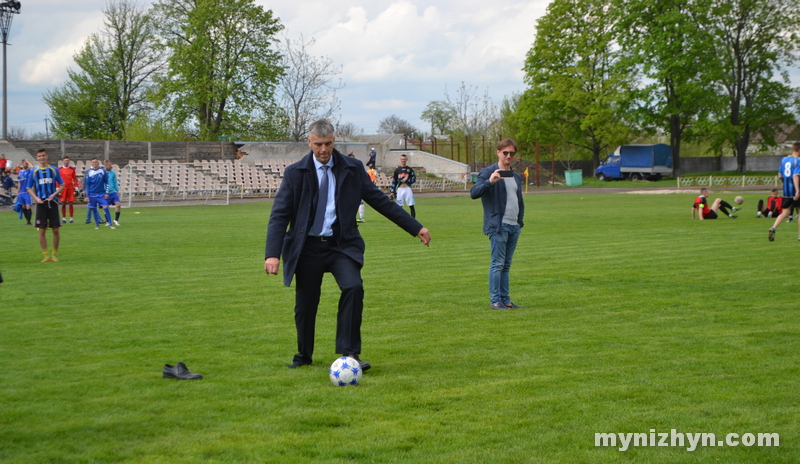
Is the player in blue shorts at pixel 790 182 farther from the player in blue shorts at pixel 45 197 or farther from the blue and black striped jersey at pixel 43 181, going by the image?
the blue and black striped jersey at pixel 43 181

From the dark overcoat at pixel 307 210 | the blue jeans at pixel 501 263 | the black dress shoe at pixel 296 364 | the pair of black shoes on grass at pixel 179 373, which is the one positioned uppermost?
the dark overcoat at pixel 307 210

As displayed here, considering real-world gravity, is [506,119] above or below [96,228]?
above

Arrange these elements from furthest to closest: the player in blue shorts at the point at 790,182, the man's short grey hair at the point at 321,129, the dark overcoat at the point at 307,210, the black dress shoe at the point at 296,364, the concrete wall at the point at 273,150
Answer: the concrete wall at the point at 273,150
the player in blue shorts at the point at 790,182
the black dress shoe at the point at 296,364
the dark overcoat at the point at 307,210
the man's short grey hair at the point at 321,129

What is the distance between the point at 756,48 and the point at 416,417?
61021 mm

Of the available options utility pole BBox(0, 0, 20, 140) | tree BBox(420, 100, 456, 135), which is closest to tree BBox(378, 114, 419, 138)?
tree BBox(420, 100, 456, 135)

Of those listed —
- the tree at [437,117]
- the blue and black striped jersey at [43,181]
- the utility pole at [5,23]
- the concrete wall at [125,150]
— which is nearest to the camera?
the blue and black striped jersey at [43,181]

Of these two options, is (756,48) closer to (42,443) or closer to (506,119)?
(506,119)

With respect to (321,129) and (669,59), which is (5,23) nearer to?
(321,129)

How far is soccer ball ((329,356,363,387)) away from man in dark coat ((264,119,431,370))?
0.97 feet

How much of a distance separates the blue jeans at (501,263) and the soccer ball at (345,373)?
11.9 feet

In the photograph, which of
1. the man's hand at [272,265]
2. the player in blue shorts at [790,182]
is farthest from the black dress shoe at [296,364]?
the player in blue shorts at [790,182]

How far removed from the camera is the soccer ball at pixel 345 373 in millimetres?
5613

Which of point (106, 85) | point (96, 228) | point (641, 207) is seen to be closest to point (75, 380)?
point (96, 228)

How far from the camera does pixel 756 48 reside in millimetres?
57781
